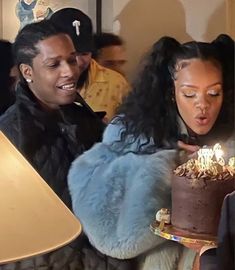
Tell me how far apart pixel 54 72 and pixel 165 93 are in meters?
0.24

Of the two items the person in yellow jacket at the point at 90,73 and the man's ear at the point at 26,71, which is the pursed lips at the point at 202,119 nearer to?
the person in yellow jacket at the point at 90,73

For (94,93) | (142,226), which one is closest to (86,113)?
(94,93)

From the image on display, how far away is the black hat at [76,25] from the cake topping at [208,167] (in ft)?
1.07

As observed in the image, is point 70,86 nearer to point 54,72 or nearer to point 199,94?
point 54,72

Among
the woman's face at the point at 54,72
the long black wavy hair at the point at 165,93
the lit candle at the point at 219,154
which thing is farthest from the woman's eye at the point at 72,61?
the lit candle at the point at 219,154

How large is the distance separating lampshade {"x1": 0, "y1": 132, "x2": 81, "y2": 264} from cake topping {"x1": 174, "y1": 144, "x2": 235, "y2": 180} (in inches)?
13.1

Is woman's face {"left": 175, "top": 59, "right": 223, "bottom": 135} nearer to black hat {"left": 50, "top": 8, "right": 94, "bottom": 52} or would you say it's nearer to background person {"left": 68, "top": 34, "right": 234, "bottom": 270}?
background person {"left": 68, "top": 34, "right": 234, "bottom": 270}

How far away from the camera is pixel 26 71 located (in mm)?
1237

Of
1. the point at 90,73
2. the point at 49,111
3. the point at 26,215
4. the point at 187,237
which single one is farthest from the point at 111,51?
the point at 26,215

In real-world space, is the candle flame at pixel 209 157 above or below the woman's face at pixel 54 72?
below

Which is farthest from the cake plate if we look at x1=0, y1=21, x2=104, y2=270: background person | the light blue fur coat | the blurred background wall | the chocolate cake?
the blurred background wall

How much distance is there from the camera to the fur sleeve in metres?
1.19

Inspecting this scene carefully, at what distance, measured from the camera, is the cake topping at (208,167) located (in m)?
1.06

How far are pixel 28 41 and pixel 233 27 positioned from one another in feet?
1.40
